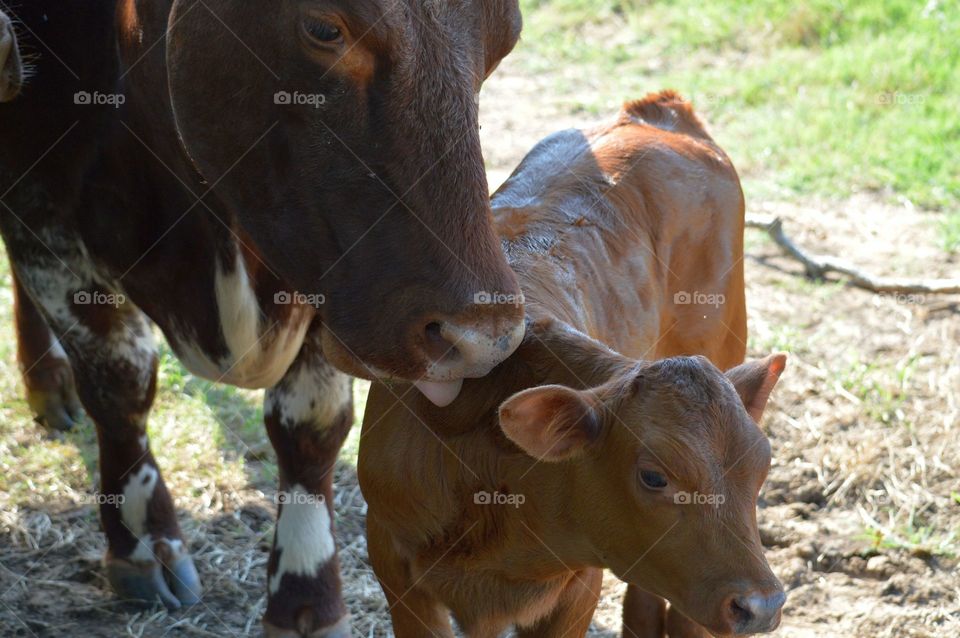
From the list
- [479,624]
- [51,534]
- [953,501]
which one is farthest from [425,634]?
[953,501]

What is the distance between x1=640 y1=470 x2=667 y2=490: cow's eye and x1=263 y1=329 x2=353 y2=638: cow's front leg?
1.73m

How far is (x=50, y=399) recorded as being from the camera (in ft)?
17.8

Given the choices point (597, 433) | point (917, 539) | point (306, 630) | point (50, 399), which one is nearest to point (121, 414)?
point (306, 630)

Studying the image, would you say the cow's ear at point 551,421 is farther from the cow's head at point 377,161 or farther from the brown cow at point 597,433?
the cow's head at point 377,161

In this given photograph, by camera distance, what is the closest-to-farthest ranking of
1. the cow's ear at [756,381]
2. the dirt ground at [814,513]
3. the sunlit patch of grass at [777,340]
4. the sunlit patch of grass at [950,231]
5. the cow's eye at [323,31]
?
the cow's eye at [323,31], the cow's ear at [756,381], the dirt ground at [814,513], the sunlit patch of grass at [777,340], the sunlit patch of grass at [950,231]

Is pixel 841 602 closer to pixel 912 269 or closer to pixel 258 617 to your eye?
pixel 258 617

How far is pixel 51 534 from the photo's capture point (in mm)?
4676

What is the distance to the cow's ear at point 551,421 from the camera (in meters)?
2.79

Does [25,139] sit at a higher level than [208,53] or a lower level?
lower

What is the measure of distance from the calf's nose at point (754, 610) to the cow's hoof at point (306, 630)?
6.21 feet

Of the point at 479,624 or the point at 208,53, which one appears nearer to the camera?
the point at 208,53

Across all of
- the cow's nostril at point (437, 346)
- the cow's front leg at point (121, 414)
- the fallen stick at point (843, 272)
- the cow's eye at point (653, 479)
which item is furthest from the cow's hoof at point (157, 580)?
the fallen stick at point (843, 272)

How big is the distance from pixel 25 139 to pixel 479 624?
6.90 ft

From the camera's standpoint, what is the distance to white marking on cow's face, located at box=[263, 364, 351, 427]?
4340 millimetres
